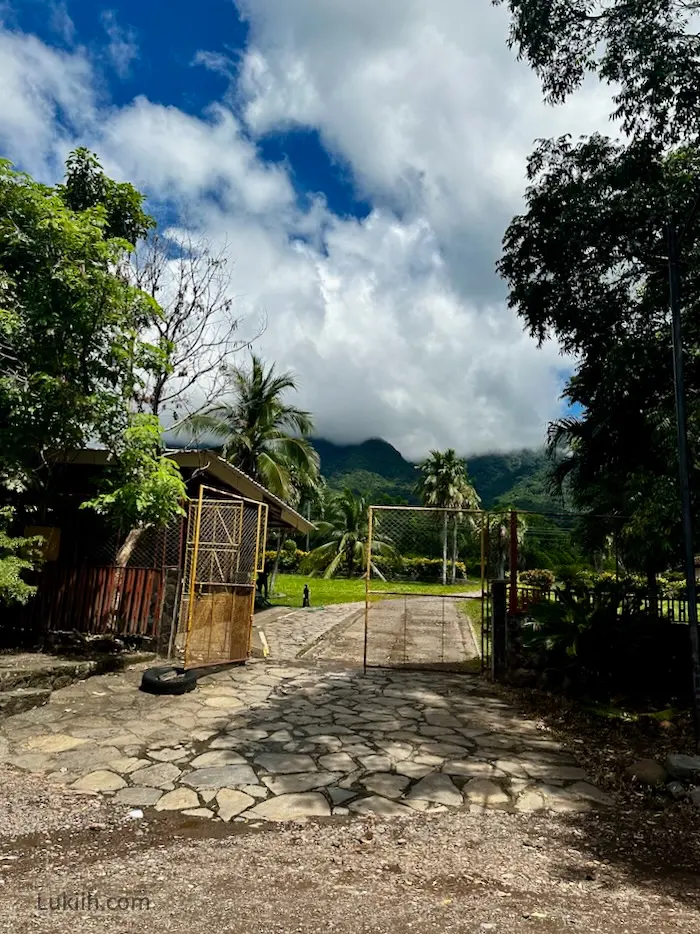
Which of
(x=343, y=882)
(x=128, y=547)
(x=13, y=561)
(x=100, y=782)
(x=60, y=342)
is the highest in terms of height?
(x=60, y=342)

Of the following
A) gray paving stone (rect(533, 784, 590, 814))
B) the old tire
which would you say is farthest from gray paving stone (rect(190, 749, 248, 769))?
gray paving stone (rect(533, 784, 590, 814))

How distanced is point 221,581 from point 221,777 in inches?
197

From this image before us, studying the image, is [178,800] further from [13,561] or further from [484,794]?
[13,561]

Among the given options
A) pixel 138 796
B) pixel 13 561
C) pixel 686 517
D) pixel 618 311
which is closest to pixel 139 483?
pixel 13 561

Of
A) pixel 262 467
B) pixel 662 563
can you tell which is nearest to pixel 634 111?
pixel 662 563

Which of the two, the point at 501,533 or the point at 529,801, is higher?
the point at 501,533

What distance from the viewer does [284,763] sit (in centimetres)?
492

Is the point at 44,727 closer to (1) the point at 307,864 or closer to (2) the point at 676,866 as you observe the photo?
(1) the point at 307,864

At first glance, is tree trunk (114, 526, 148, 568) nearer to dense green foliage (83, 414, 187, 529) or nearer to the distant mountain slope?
dense green foliage (83, 414, 187, 529)

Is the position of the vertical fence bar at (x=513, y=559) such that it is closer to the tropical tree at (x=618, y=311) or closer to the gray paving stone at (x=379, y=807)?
the tropical tree at (x=618, y=311)

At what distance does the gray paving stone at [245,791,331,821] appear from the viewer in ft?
12.8

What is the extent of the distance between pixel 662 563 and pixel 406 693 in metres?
4.17

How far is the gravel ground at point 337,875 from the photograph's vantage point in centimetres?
268

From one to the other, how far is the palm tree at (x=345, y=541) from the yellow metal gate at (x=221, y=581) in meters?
27.8
